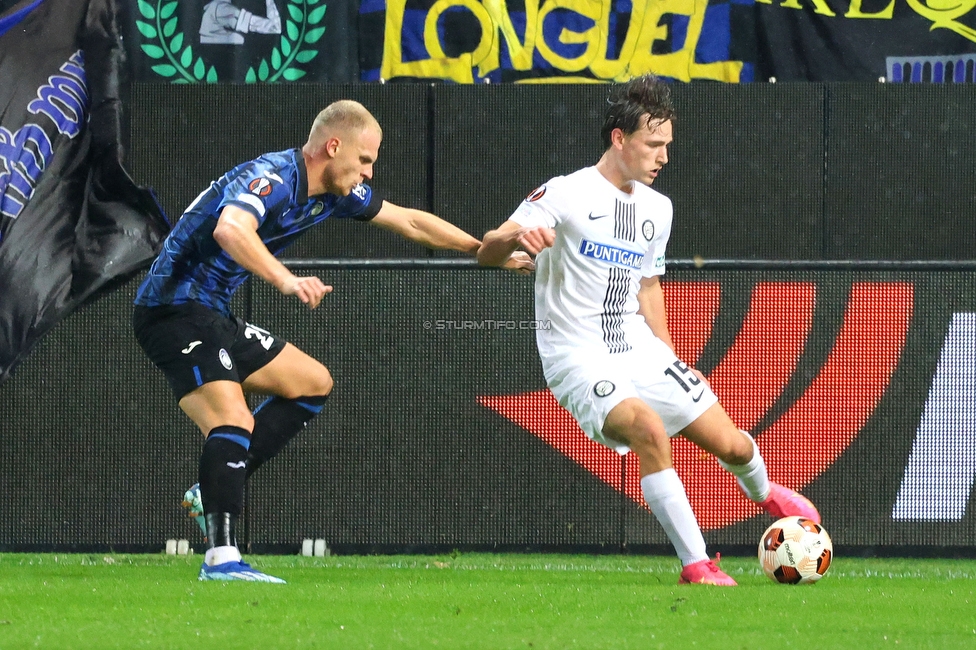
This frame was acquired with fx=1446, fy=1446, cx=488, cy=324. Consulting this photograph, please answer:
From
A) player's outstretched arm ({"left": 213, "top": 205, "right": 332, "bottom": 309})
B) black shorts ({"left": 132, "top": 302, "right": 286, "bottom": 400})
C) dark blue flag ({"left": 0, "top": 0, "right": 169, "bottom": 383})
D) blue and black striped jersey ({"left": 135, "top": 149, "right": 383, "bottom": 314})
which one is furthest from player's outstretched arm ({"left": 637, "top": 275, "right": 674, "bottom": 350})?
dark blue flag ({"left": 0, "top": 0, "right": 169, "bottom": 383})

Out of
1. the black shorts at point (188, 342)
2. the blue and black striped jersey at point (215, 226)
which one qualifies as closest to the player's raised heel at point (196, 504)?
the black shorts at point (188, 342)

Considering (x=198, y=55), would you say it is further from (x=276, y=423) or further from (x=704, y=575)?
(x=704, y=575)

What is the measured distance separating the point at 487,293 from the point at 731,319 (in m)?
1.32

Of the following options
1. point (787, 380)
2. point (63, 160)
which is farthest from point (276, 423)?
point (63, 160)

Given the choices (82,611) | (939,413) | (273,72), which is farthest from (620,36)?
(82,611)

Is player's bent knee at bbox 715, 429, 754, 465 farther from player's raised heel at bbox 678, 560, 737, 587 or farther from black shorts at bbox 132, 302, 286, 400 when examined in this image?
black shorts at bbox 132, 302, 286, 400

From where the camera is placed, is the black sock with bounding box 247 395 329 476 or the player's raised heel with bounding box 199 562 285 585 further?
the black sock with bounding box 247 395 329 476

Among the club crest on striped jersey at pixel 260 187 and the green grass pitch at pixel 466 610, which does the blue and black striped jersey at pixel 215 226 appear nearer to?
the club crest on striped jersey at pixel 260 187

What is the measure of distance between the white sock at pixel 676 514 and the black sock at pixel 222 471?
1671 mm

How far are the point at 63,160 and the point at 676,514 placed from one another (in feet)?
16.7

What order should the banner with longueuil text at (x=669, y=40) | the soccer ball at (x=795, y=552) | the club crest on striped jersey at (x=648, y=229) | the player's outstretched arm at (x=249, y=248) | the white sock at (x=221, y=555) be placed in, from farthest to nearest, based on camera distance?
the banner with longueuil text at (x=669, y=40) < the club crest on striped jersey at (x=648, y=229) < the soccer ball at (x=795, y=552) < the white sock at (x=221, y=555) < the player's outstretched arm at (x=249, y=248)

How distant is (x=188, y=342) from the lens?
584 cm

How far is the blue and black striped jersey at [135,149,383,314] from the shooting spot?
576 centimetres

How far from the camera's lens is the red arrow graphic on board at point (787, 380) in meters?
7.76
